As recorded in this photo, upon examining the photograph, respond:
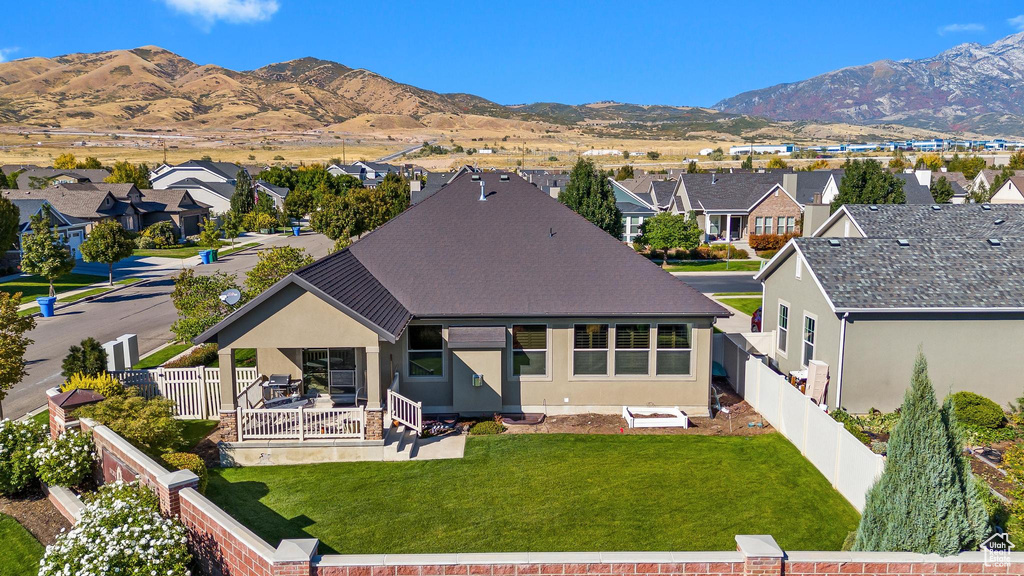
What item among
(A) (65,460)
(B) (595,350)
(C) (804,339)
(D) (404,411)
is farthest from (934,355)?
(A) (65,460)

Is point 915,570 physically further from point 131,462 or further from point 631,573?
point 131,462

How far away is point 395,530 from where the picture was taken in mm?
11906

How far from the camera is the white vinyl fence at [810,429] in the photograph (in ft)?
41.5

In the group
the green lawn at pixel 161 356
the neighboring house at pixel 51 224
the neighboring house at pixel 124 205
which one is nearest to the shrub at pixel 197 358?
the green lawn at pixel 161 356

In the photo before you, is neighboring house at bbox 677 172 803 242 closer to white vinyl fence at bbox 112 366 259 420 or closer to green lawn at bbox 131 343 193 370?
green lawn at bbox 131 343 193 370

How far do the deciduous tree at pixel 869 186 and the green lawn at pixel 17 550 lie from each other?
148ft

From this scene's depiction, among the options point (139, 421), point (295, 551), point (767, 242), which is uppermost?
point (767, 242)

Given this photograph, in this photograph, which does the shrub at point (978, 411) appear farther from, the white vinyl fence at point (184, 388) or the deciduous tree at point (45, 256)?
the deciduous tree at point (45, 256)

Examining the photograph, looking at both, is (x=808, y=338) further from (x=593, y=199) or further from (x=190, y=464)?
(x=593, y=199)

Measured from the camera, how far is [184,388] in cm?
1806

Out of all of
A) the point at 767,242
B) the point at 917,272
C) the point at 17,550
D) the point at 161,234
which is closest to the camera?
the point at 17,550

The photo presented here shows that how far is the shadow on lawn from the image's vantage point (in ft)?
39.0

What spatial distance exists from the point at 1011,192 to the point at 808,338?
2389 inches

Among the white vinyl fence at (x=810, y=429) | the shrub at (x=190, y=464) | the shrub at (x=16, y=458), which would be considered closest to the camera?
the shrub at (x=190, y=464)
